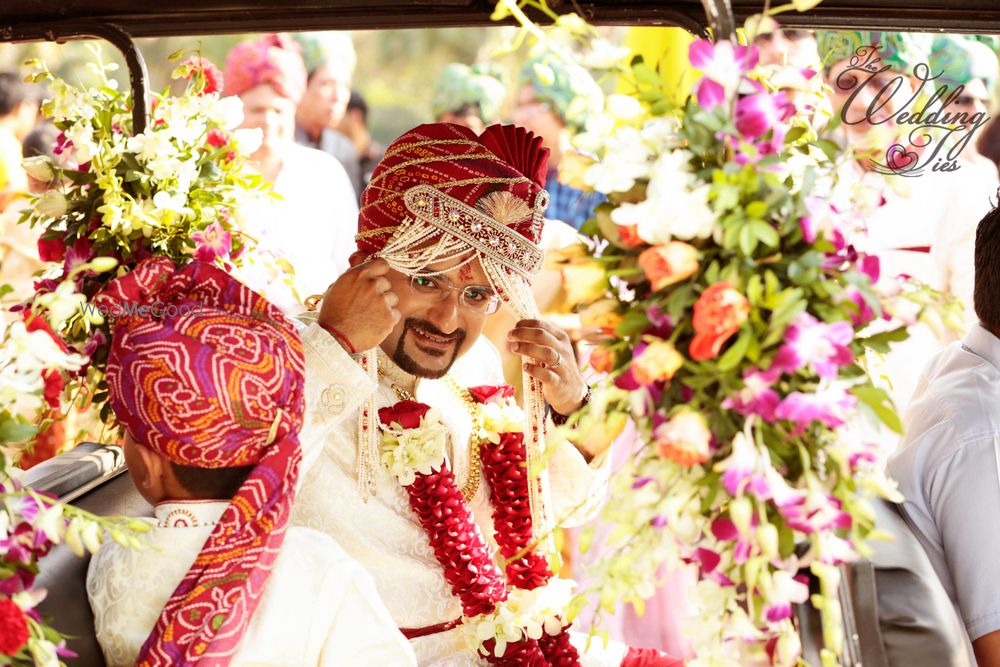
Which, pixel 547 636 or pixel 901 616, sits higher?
pixel 901 616

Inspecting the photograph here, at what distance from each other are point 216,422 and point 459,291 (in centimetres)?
90

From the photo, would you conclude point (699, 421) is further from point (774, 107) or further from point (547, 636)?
point (547, 636)

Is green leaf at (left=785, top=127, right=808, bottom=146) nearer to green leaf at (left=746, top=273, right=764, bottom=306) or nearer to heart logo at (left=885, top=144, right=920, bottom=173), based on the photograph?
green leaf at (left=746, top=273, right=764, bottom=306)

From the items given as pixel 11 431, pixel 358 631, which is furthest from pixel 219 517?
pixel 11 431

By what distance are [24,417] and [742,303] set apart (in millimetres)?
1265

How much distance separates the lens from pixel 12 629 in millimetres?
1847

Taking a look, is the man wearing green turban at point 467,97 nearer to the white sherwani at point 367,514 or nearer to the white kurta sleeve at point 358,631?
the white sherwani at point 367,514

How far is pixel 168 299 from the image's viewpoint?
239 cm

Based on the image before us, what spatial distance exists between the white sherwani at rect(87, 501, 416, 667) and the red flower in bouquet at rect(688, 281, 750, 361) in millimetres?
875

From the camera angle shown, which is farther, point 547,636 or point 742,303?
point 547,636

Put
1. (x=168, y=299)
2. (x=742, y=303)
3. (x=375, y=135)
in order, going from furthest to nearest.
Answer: (x=375, y=135)
(x=168, y=299)
(x=742, y=303)

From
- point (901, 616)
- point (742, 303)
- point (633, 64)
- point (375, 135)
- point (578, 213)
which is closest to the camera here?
point (742, 303)

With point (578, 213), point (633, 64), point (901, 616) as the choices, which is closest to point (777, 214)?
point (633, 64)

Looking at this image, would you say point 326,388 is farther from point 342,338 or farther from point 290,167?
point 290,167
